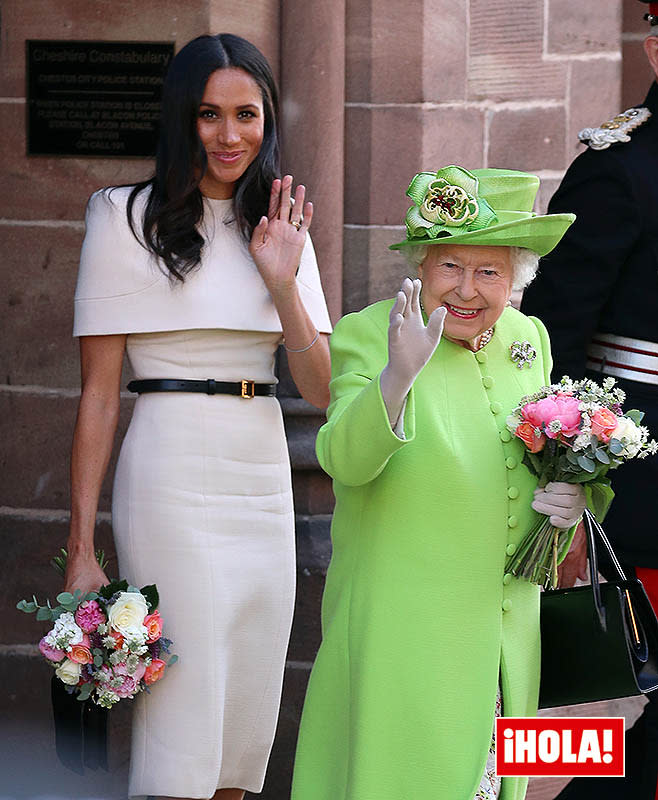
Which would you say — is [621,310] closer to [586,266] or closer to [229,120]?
[586,266]

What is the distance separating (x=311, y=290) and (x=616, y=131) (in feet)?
2.84

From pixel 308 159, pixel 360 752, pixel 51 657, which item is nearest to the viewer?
pixel 360 752

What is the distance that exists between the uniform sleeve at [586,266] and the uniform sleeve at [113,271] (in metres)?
0.95

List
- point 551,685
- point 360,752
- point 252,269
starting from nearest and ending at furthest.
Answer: point 360,752 < point 551,685 < point 252,269

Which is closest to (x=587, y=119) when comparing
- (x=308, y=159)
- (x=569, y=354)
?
(x=308, y=159)

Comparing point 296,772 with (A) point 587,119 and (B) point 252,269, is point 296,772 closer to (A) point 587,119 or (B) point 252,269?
(B) point 252,269

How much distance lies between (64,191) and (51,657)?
1998mm

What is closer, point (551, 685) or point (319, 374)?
point (551, 685)

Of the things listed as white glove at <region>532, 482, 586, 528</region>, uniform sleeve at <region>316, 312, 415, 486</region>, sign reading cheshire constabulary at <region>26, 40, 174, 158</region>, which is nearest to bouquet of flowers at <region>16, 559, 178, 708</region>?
uniform sleeve at <region>316, 312, 415, 486</region>

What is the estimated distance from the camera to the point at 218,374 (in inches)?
148

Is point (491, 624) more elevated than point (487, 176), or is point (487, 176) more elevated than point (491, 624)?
point (487, 176)

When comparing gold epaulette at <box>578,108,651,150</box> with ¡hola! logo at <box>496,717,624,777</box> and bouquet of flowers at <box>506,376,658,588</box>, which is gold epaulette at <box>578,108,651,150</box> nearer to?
bouquet of flowers at <box>506,376,658,588</box>

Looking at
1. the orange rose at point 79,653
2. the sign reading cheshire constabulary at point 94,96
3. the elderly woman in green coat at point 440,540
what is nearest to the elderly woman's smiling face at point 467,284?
the elderly woman in green coat at point 440,540

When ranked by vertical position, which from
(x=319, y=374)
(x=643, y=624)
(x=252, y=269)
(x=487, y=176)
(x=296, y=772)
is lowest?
(x=296, y=772)
